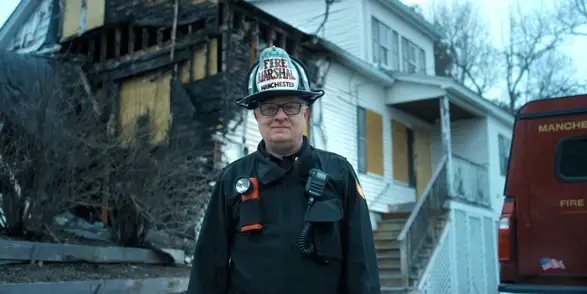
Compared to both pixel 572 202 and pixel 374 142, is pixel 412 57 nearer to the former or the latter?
pixel 374 142

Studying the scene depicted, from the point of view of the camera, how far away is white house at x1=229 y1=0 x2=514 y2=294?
11039 mm

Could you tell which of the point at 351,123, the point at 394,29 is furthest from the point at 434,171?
the point at 394,29

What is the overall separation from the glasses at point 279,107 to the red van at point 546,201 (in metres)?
3.72

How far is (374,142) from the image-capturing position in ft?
44.4

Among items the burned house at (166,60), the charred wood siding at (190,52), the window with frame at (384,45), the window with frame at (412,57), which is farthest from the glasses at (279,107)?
the window with frame at (412,57)

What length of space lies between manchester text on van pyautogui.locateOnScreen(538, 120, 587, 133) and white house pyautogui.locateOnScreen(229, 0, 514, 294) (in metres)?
4.50

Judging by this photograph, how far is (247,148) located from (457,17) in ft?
82.3

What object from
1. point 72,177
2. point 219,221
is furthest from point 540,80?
point 219,221

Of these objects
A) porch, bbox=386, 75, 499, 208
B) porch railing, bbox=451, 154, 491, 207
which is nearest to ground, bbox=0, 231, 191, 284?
porch, bbox=386, 75, 499, 208

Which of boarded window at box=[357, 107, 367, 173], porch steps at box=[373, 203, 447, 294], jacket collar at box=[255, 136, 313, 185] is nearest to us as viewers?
jacket collar at box=[255, 136, 313, 185]

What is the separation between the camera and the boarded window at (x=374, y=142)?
13312mm

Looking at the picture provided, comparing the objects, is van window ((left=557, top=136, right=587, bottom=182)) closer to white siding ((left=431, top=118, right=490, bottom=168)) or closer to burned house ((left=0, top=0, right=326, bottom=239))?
burned house ((left=0, top=0, right=326, bottom=239))

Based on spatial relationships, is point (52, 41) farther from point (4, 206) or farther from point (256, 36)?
point (4, 206)

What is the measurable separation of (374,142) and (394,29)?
14.9 ft
